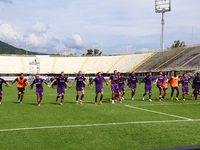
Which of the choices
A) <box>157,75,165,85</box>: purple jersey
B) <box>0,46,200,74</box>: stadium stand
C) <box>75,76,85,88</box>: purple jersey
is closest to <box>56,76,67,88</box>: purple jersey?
<box>75,76,85,88</box>: purple jersey

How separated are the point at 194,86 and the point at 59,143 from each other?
50.2ft

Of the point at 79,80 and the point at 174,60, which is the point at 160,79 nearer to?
the point at 79,80

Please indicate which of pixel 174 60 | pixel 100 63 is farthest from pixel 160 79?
pixel 100 63

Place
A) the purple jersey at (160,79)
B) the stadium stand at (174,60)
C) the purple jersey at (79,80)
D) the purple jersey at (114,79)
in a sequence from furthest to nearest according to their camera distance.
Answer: the stadium stand at (174,60)
the purple jersey at (160,79)
the purple jersey at (114,79)
the purple jersey at (79,80)

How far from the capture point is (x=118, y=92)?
58.3 feet

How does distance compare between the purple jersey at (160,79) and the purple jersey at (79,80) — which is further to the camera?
the purple jersey at (160,79)

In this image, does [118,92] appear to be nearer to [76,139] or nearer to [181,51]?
[76,139]

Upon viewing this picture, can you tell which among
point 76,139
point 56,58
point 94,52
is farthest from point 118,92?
point 94,52

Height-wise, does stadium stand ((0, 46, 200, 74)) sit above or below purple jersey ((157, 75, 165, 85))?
above

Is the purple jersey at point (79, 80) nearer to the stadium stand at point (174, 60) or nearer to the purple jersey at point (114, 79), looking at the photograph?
the purple jersey at point (114, 79)

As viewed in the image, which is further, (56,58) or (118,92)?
(56,58)

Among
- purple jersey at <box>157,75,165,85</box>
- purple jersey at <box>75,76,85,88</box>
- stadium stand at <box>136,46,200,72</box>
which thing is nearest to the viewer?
purple jersey at <box>75,76,85,88</box>

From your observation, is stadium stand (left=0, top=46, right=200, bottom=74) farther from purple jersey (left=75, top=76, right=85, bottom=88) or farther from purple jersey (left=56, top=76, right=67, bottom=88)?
purple jersey (left=56, top=76, right=67, bottom=88)

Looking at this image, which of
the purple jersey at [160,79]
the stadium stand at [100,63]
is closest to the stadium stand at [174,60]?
the stadium stand at [100,63]
